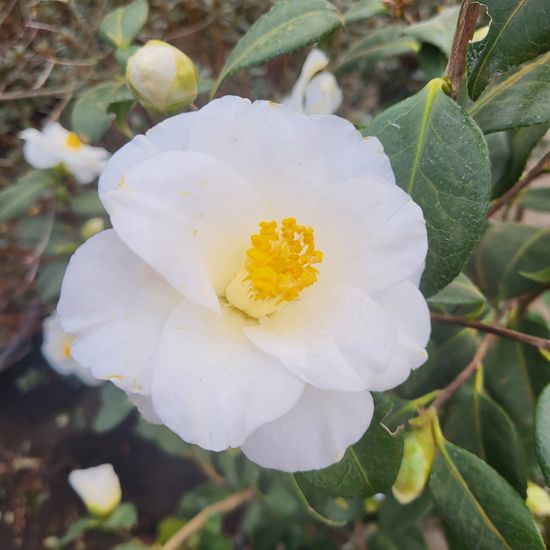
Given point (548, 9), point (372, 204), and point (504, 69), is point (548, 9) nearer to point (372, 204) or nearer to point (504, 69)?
point (504, 69)

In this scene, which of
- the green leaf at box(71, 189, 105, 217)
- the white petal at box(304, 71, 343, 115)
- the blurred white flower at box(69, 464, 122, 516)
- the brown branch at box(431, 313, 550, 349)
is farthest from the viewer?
the green leaf at box(71, 189, 105, 217)

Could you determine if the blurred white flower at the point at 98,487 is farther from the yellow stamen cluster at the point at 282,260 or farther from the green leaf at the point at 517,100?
the green leaf at the point at 517,100

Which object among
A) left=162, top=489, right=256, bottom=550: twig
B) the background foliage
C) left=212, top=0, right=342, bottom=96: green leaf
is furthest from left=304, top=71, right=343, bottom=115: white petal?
left=162, top=489, right=256, bottom=550: twig

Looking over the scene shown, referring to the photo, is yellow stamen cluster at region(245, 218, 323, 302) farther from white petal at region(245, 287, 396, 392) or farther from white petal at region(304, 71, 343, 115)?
white petal at region(304, 71, 343, 115)

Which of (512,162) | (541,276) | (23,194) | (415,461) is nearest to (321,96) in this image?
(512,162)

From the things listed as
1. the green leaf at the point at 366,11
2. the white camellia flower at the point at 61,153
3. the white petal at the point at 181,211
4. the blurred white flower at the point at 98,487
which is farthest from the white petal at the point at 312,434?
the white camellia flower at the point at 61,153

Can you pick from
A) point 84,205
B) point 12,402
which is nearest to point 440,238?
point 84,205
